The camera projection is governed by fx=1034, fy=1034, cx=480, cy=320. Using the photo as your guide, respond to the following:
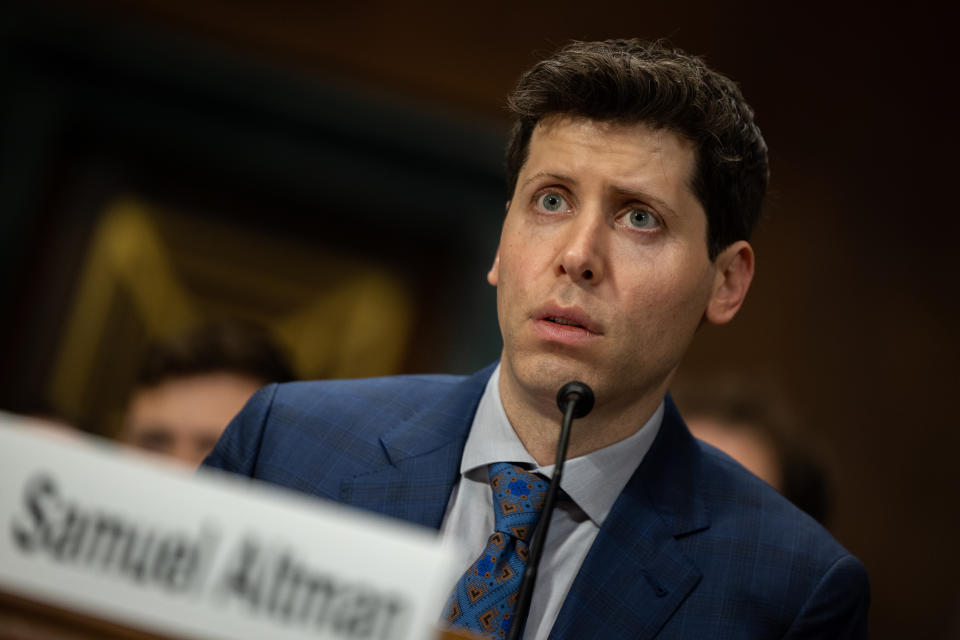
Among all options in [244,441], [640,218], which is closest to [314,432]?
[244,441]

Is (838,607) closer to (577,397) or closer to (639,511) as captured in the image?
(639,511)

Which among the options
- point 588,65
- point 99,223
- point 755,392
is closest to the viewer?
point 588,65

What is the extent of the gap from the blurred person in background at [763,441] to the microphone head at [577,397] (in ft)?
4.08

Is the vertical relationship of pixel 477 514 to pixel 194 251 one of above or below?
below

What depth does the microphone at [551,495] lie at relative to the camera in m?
1.14

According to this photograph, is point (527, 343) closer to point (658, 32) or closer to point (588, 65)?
point (588, 65)

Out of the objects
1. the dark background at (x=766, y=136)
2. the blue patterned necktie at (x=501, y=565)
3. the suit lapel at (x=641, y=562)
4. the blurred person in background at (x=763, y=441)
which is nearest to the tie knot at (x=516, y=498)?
the blue patterned necktie at (x=501, y=565)

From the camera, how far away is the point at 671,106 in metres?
1.51

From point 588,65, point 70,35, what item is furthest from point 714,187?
point 70,35

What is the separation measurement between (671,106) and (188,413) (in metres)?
1.53

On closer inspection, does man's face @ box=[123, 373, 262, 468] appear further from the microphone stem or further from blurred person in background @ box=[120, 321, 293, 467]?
the microphone stem

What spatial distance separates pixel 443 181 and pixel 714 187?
228cm

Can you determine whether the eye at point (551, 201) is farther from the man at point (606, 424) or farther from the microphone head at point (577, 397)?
the microphone head at point (577, 397)

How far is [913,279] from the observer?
3793mm
